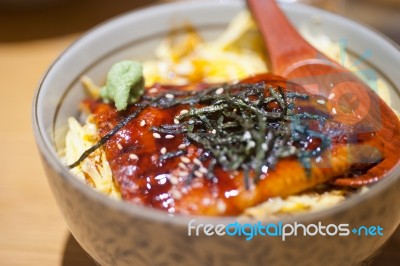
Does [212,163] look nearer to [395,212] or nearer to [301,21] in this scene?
[395,212]

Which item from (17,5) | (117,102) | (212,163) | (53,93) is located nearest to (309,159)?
(212,163)

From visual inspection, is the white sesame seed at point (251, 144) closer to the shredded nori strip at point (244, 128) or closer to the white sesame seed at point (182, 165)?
the shredded nori strip at point (244, 128)

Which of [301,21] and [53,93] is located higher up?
[301,21]

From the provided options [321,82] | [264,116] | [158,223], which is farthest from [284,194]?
[321,82]

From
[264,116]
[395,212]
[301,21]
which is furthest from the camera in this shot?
[301,21]

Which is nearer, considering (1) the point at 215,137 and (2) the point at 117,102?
(1) the point at 215,137

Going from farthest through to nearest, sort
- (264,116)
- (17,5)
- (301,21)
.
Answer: (17,5) → (301,21) → (264,116)

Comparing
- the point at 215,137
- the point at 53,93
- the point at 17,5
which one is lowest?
the point at 17,5

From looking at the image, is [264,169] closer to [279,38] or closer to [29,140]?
[279,38]
